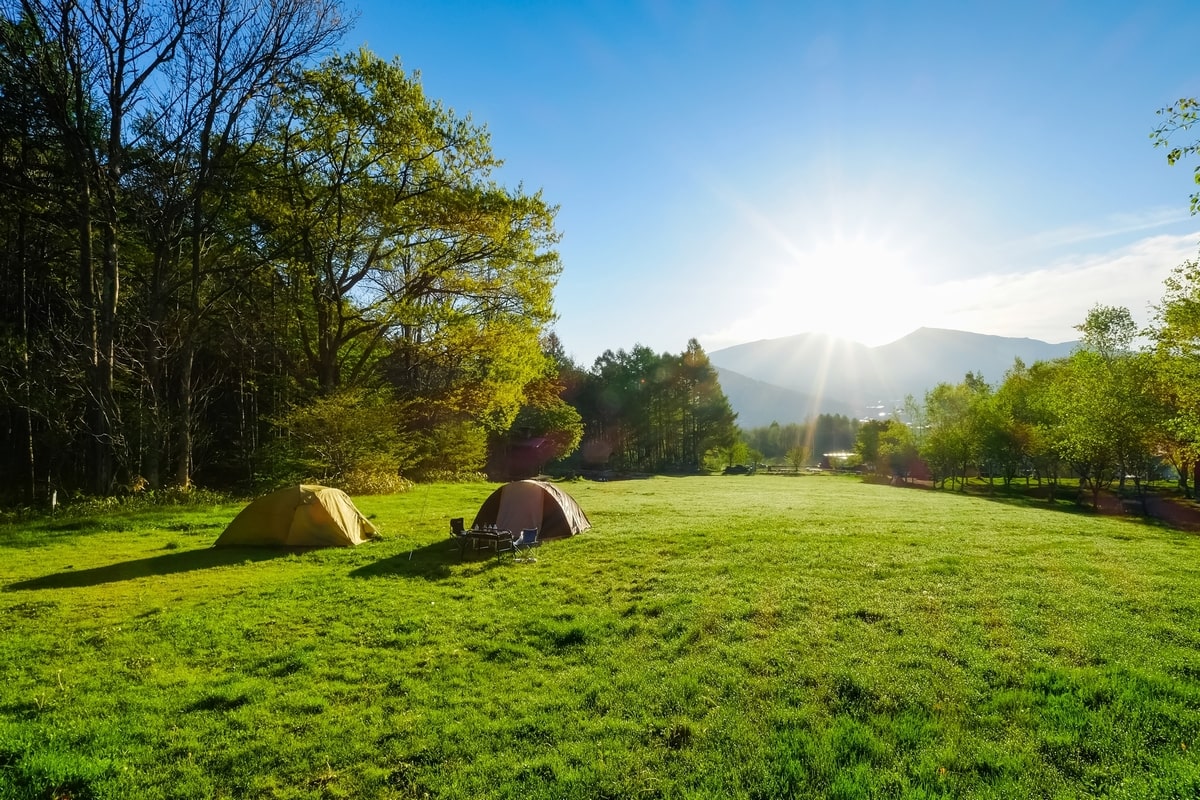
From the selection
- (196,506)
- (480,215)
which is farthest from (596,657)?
(480,215)

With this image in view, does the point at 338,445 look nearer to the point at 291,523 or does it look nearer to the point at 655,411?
the point at 291,523

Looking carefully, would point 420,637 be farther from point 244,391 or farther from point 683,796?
point 244,391

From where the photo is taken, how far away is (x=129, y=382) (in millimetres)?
25594

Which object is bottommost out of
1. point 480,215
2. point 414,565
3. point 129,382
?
point 414,565

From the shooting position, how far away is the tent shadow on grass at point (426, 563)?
12891 millimetres

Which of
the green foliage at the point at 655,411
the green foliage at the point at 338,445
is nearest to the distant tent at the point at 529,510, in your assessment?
the green foliage at the point at 338,445

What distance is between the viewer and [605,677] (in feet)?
24.0

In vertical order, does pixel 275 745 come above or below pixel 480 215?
below

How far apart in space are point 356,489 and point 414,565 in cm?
1390

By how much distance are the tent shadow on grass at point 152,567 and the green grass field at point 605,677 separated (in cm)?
11

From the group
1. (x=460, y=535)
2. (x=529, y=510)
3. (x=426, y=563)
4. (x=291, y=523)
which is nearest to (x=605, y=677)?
(x=426, y=563)

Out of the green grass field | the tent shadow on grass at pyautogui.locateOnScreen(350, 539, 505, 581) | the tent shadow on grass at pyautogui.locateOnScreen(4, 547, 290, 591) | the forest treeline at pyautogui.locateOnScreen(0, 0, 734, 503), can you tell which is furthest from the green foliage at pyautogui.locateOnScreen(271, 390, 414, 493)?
the tent shadow on grass at pyautogui.locateOnScreen(350, 539, 505, 581)

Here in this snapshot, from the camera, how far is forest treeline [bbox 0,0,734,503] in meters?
20.5

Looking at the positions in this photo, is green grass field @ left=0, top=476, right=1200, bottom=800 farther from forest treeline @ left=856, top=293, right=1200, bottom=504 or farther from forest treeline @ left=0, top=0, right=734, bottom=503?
forest treeline @ left=856, top=293, right=1200, bottom=504
